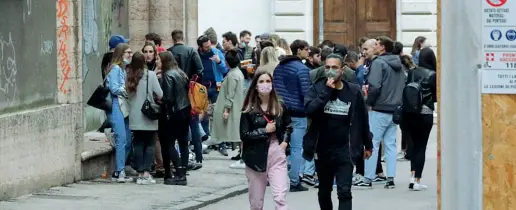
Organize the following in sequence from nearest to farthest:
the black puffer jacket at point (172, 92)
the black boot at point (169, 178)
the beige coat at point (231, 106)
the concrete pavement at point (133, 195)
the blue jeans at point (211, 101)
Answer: the concrete pavement at point (133, 195) < the black puffer jacket at point (172, 92) < the black boot at point (169, 178) < the beige coat at point (231, 106) < the blue jeans at point (211, 101)

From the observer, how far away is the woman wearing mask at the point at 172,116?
15102 millimetres

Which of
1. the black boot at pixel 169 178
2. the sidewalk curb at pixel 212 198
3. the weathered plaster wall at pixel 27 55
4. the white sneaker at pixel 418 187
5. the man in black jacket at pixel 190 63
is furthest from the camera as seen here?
the man in black jacket at pixel 190 63

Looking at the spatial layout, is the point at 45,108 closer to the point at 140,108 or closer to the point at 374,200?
the point at 140,108

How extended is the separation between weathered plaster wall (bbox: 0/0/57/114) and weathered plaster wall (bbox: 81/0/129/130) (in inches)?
134

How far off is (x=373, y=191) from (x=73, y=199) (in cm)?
390

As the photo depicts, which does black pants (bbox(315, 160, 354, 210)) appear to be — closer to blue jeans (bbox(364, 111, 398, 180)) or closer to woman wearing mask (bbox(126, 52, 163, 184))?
woman wearing mask (bbox(126, 52, 163, 184))

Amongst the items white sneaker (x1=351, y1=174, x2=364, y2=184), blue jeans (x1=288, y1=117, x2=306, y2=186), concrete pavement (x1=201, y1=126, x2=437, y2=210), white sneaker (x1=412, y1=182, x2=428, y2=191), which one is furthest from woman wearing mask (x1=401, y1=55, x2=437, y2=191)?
blue jeans (x1=288, y1=117, x2=306, y2=186)

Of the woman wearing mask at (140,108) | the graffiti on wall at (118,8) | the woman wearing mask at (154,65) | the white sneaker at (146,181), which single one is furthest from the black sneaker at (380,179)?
the graffiti on wall at (118,8)

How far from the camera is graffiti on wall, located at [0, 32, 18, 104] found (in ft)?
43.2

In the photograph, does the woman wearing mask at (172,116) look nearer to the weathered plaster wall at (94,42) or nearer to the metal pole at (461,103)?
the weathered plaster wall at (94,42)

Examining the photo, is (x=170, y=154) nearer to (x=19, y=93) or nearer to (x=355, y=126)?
(x=19, y=93)

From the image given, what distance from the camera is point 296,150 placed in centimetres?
1541

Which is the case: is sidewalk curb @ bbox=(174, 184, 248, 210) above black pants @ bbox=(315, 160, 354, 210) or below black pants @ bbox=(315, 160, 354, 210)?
below

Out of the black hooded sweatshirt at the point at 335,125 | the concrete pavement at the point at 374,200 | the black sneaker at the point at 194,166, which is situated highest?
the black hooded sweatshirt at the point at 335,125
